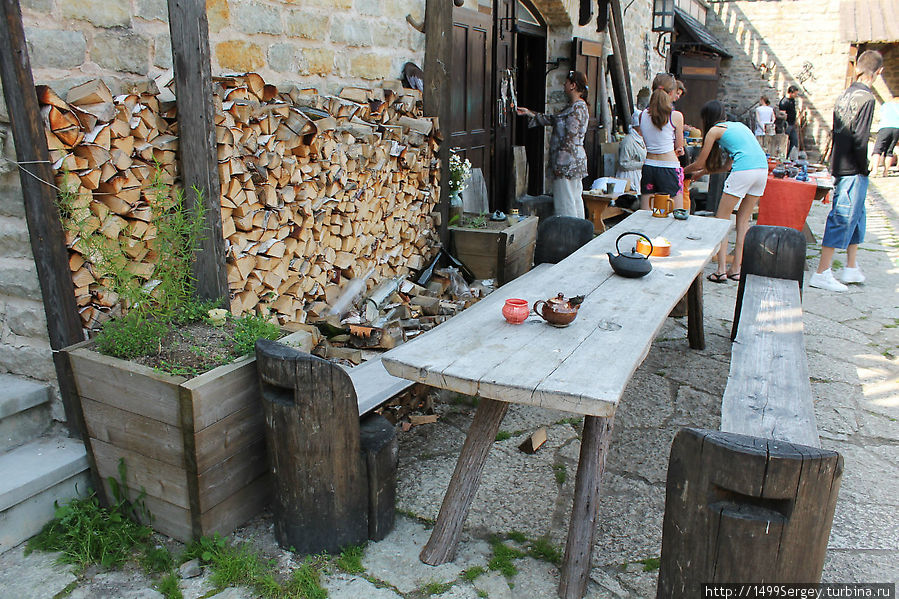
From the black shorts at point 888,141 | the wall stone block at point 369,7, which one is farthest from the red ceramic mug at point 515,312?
the black shorts at point 888,141

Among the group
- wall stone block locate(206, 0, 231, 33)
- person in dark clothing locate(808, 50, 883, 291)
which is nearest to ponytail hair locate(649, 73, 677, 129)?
person in dark clothing locate(808, 50, 883, 291)

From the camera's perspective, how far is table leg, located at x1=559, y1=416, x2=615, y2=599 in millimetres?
2332

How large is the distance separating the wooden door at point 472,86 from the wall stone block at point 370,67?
1314 mm

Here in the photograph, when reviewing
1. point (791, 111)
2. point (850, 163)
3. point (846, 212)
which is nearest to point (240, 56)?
point (850, 163)

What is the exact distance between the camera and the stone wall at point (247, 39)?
Result: 8.29ft

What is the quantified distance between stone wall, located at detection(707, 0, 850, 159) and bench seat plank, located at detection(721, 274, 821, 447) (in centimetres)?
1594

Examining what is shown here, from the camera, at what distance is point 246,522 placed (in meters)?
2.62

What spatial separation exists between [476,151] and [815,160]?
47.1 feet

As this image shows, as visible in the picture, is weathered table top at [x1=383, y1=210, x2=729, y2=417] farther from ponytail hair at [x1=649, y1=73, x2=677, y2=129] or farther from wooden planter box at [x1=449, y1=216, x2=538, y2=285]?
ponytail hair at [x1=649, y1=73, x2=677, y2=129]

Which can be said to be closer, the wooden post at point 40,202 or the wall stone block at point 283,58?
the wooden post at point 40,202

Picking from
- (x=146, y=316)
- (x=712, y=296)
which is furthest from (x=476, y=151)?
(x=146, y=316)

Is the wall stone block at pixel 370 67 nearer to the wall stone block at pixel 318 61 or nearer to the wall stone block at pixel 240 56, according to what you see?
the wall stone block at pixel 318 61

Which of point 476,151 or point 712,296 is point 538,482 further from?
point 476,151

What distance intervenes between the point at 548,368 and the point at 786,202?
18.4ft
